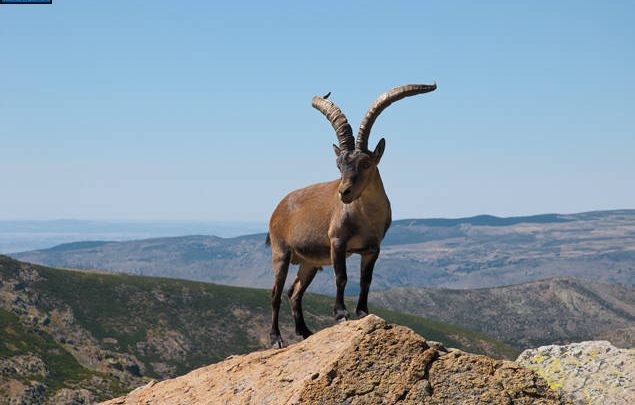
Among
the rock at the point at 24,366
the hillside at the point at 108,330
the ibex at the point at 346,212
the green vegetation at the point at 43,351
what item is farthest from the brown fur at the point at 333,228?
the rock at the point at 24,366

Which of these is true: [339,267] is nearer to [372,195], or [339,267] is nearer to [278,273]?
[372,195]

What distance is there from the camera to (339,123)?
630 inches

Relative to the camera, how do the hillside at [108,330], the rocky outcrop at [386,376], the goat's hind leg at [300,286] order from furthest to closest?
the hillside at [108,330] < the goat's hind leg at [300,286] < the rocky outcrop at [386,376]

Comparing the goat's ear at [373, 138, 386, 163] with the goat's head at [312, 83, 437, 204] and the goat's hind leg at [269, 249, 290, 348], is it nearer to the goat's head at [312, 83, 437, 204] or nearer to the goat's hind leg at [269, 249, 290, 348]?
the goat's head at [312, 83, 437, 204]

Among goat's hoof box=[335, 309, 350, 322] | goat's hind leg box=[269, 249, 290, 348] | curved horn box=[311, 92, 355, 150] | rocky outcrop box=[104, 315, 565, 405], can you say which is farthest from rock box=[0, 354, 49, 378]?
rocky outcrop box=[104, 315, 565, 405]

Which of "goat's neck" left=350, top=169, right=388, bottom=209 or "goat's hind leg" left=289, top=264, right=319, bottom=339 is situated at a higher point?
"goat's neck" left=350, top=169, right=388, bottom=209

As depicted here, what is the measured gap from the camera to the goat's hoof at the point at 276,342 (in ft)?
56.6

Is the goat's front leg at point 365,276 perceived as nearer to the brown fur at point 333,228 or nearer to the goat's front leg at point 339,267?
the brown fur at point 333,228

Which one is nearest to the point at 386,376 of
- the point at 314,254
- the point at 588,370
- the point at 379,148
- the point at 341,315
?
the point at 341,315

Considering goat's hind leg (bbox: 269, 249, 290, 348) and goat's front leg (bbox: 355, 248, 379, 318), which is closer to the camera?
goat's front leg (bbox: 355, 248, 379, 318)

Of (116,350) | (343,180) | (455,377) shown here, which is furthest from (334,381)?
(116,350)

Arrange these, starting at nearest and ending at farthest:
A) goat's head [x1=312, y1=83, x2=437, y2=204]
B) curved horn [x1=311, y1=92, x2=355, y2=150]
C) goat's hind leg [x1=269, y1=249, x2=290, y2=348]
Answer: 1. goat's head [x1=312, y1=83, x2=437, y2=204]
2. curved horn [x1=311, y1=92, x2=355, y2=150]
3. goat's hind leg [x1=269, y1=249, x2=290, y2=348]

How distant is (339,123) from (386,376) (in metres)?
6.02

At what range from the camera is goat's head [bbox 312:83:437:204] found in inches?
590
